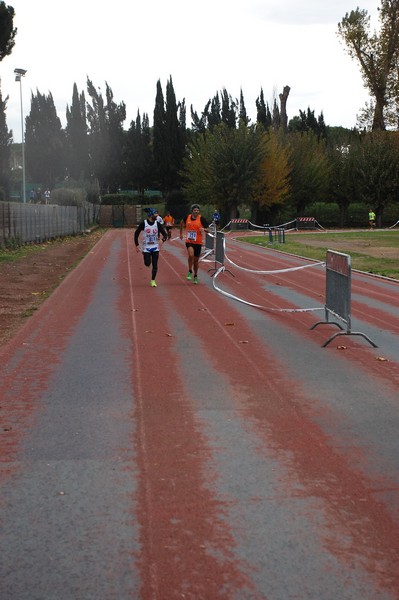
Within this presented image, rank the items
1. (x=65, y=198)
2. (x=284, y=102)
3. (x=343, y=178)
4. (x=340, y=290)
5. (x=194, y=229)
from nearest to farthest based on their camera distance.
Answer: (x=340, y=290) < (x=194, y=229) < (x=65, y=198) < (x=343, y=178) < (x=284, y=102)

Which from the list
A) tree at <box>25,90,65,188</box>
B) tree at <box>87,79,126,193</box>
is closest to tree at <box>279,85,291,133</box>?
tree at <box>87,79,126,193</box>

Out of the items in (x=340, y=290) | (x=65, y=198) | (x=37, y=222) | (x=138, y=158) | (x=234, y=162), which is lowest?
(x=340, y=290)

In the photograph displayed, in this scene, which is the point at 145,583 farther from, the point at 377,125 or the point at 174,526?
the point at 377,125

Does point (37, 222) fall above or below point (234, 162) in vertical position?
below

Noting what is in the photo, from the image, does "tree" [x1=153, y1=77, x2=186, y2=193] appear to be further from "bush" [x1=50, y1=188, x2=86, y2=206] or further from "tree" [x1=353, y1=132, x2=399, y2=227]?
"bush" [x1=50, y1=188, x2=86, y2=206]

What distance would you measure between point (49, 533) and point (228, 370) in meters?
4.96

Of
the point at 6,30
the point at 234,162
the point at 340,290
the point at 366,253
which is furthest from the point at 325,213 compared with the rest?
the point at 340,290

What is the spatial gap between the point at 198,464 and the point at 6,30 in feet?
131

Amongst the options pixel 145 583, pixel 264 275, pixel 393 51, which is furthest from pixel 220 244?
pixel 393 51

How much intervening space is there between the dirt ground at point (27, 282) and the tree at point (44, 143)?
68163mm

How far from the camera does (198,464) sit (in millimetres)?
5902

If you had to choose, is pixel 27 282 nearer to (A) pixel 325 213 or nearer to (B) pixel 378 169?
(B) pixel 378 169

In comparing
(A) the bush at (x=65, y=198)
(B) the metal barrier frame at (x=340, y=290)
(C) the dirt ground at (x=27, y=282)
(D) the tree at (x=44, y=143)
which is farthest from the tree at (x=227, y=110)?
(B) the metal barrier frame at (x=340, y=290)

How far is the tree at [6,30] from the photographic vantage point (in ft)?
133
